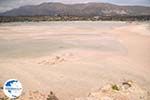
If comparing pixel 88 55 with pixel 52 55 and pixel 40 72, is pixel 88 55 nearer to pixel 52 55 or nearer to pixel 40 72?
pixel 52 55

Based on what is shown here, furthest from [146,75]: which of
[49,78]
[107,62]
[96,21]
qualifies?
[96,21]

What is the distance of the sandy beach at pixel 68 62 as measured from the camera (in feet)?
11.5

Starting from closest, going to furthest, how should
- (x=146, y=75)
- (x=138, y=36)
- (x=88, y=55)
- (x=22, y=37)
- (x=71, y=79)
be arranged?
1. (x=71, y=79)
2. (x=146, y=75)
3. (x=88, y=55)
4. (x=22, y=37)
5. (x=138, y=36)

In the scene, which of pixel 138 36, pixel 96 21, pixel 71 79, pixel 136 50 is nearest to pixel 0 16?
pixel 71 79

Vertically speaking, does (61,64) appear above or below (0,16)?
below

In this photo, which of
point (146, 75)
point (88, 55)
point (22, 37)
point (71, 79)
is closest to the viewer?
point (71, 79)

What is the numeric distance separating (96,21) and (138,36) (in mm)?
1992

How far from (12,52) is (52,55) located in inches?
23.2

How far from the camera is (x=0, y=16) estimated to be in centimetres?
469

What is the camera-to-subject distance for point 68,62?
13.4 feet

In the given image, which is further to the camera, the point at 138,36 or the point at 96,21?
the point at 96,21

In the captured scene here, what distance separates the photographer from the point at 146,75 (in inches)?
152

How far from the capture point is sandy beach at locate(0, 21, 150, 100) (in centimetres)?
351

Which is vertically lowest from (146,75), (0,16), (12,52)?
(146,75)
